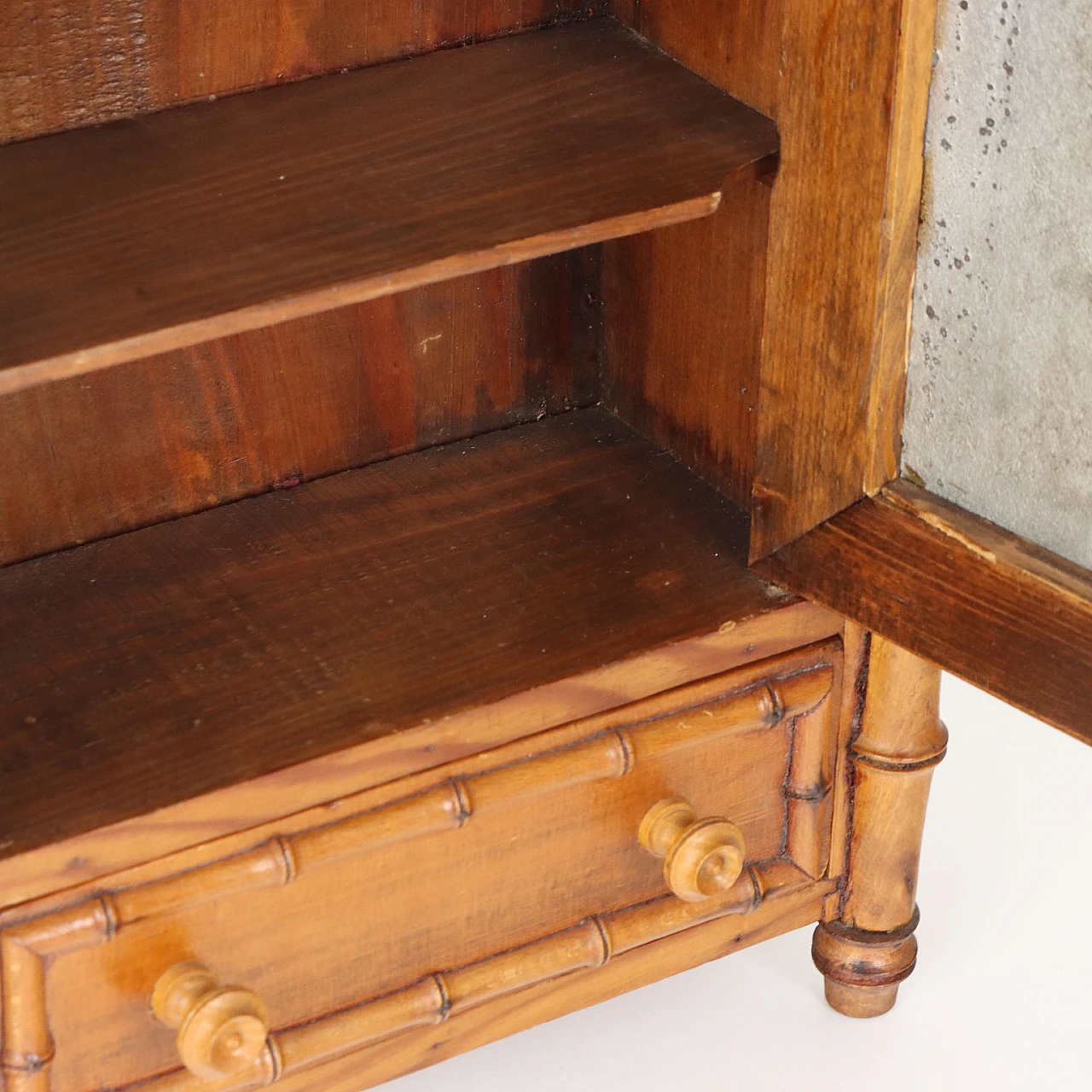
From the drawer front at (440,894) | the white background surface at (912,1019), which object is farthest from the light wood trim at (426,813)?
the white background surface at (912,1019)

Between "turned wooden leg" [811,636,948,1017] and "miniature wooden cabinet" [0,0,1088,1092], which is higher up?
"miniature wooden cabinet" [0,0,1088,1092]

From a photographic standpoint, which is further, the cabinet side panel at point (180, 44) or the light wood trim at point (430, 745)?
the cabinet side panel at point (180, 44)

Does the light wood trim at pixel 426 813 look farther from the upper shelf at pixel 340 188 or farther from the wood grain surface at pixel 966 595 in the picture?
the upper shelf at pixel 340 188

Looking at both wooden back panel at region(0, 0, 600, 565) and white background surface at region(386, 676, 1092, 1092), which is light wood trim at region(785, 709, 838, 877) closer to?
white background surface at region(386, 676, 1092, 1092)

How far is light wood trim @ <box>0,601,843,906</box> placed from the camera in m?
1.08

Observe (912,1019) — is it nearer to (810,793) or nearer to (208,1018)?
(810,793)

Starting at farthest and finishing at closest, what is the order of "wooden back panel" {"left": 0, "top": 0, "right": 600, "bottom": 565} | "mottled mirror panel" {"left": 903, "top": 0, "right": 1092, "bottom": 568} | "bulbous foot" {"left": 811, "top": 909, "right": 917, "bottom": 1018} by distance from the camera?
"bulbous foot" {"left": 811, "top": 909, "right": 917, "bottom": 1018} → "wooden back panel" {"left": 0, "top": 0, "right": 600, "bottom": 565} → "mottled mirror panel" {"left": 903, "top": 0, "right": 1092, "bottom": 568}

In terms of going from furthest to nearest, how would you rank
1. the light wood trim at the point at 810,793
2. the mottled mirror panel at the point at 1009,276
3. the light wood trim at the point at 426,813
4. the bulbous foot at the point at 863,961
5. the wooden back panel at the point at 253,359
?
the bulbous foot at the point at 863,961 < the light wood trim at the point at 810,793 < the wooden back panel at the point at 253,359 < the light wood trim at the point at 426,813 < the mottled mirror panel at the point at 1009,276

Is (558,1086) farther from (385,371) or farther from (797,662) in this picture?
(385,371)

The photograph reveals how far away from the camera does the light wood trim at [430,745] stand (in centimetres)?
108

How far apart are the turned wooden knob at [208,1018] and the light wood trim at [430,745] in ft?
0.29

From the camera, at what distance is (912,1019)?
1.51m

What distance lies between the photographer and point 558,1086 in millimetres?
1444

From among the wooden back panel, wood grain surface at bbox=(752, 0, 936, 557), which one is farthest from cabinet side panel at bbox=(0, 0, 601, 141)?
wood grain surface at bbox=(752, 0, 936, 557)
